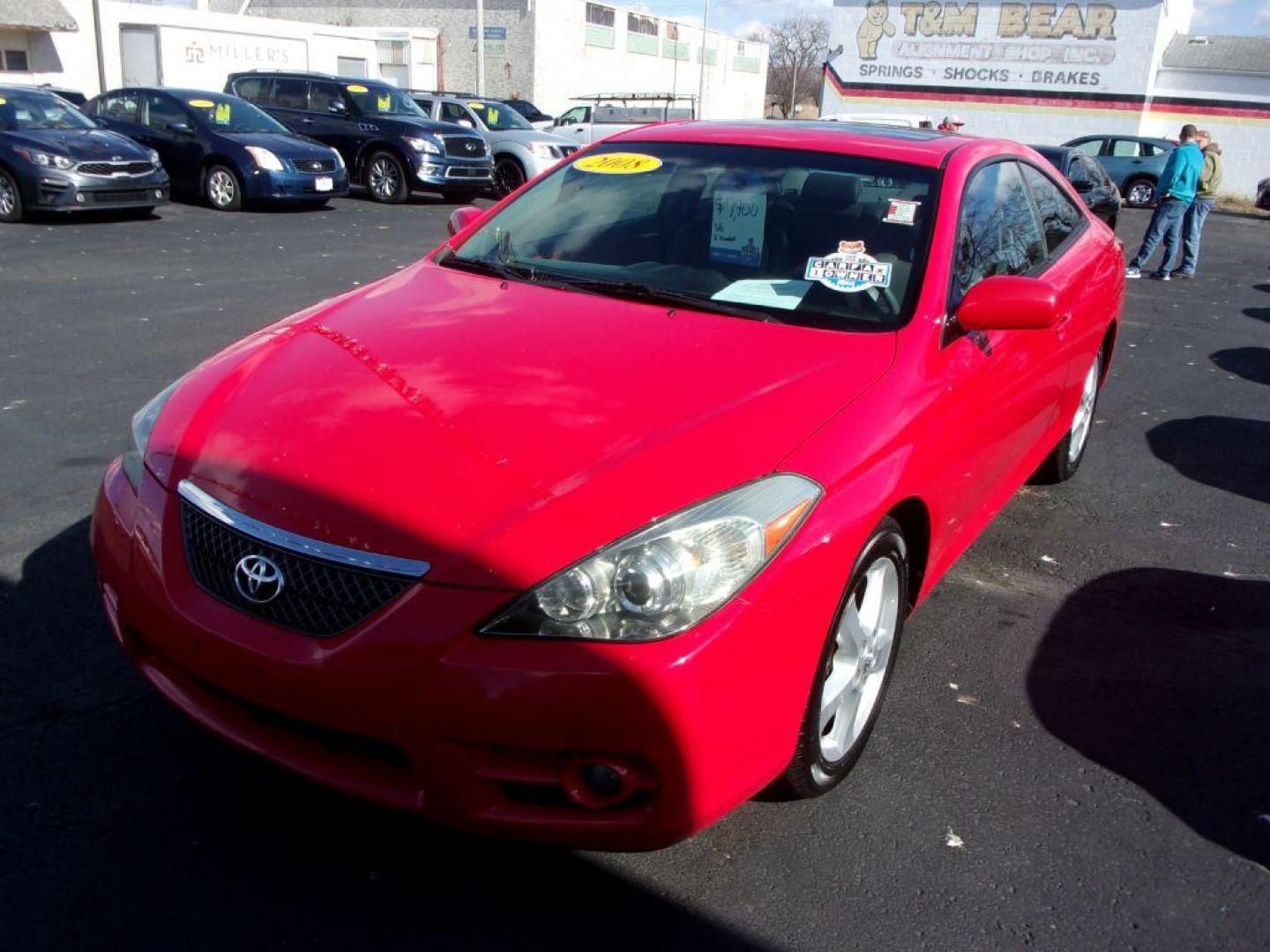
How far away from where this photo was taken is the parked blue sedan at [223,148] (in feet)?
48.3

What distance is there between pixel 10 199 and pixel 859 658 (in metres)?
12.6

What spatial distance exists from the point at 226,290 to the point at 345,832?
7.57 metres

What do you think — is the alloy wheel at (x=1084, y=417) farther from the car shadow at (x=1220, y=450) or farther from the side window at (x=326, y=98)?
the side window at (x=326, y=98)

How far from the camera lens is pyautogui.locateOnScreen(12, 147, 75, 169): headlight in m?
12.4

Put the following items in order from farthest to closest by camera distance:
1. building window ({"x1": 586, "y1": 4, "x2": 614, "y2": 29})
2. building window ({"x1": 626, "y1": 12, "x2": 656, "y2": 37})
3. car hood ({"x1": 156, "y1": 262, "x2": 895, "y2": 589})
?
building window ({"x1": 626, "y1": 12, "x2": 656, "y2": 37})
building window ({"x1": 586, "y1": 4, "x2": 614, "y2": 29})
car hood ({"x1": 156, "y1": 262, "x2": 895, "y2": 589})

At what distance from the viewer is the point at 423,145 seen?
56.1 ft

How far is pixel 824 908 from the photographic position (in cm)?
253

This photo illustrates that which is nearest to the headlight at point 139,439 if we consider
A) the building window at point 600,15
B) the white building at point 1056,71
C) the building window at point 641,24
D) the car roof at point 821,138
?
the car roof at point 821,138

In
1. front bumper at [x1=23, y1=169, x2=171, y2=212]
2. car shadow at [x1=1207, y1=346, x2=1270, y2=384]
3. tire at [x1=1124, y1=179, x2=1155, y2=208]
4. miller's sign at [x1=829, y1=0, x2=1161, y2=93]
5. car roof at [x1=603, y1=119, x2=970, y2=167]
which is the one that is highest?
miller's sign at [x1=829, y1=0, x2=1161, y2=93]

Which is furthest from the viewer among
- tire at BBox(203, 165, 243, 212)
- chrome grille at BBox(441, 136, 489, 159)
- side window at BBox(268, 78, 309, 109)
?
side window at BBox(268, 78, 309, 109)

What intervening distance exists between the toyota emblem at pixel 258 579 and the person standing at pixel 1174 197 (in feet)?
40.7

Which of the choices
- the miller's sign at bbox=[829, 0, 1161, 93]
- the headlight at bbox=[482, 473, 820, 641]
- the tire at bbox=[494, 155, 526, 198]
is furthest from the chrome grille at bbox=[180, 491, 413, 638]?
the miller's sign at bbox=[829, 0, 1161, 93]

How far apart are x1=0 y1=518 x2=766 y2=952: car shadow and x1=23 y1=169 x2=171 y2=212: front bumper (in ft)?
36.0

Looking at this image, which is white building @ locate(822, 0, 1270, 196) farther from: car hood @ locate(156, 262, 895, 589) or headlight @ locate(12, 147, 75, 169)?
car hood @ locate(156, 262, 895, 589)
